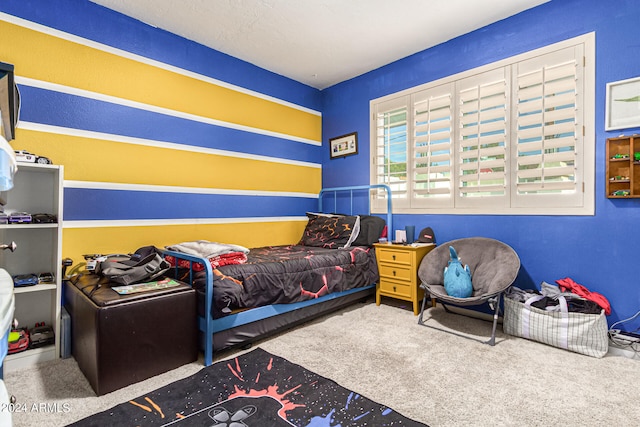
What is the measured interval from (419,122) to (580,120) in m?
1.37

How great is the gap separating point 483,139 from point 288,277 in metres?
2.15

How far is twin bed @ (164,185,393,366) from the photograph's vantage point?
208cm

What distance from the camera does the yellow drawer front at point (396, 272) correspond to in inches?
120

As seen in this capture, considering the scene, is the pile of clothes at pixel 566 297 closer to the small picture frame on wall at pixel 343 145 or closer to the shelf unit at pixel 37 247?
the small picture frame on wall at pixel 343 145

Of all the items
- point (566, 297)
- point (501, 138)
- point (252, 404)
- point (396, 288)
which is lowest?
point (252, 404)

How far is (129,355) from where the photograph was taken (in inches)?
70.5

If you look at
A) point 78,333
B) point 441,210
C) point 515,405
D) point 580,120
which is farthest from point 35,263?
point 580,120

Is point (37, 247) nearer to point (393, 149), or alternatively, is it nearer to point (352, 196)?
point (352, 196)

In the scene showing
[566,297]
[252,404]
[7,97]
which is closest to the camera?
[7,97]

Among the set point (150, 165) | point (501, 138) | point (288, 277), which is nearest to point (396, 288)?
point (288, 277)

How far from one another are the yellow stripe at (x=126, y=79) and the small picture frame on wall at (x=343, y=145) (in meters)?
0.75

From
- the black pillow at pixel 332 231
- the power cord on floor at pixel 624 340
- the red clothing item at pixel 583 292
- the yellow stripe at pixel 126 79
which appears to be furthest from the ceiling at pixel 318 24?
the power cord on floor at pixel 624 340

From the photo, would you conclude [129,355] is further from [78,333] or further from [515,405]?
[515,405]

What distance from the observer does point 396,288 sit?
3.15 meters
